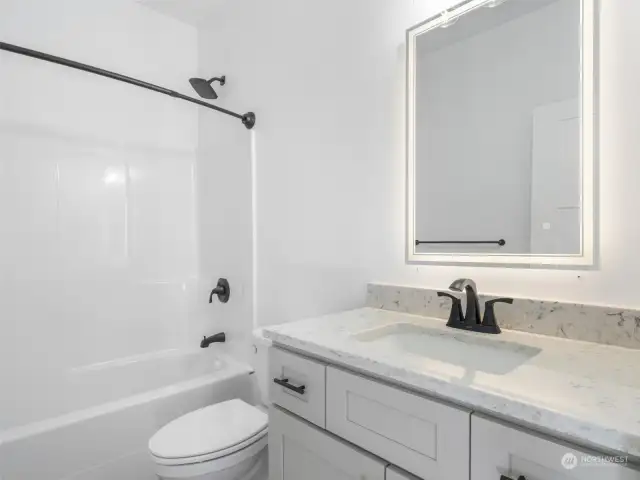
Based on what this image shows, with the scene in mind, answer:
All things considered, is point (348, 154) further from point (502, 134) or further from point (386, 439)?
point (386, 439)

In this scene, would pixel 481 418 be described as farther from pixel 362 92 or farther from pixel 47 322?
pixel 47 322

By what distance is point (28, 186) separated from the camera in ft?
6.11

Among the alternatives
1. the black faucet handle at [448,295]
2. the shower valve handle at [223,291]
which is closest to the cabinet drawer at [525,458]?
the black faucet handle at [448,295]

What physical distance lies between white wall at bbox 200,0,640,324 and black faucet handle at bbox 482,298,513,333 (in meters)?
0.09

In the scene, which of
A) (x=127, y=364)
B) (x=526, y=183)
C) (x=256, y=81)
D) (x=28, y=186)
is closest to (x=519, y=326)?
(x=526, y=183)

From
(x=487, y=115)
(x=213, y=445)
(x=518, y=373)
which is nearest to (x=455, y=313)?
(x=518, y=373)

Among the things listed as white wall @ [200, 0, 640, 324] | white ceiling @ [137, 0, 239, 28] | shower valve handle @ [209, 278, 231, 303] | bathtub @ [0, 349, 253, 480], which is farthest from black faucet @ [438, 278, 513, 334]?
white ceiling @ [137, 0, 239, 28]

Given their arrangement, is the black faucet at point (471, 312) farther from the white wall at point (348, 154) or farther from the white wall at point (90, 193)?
the white wall at point (90, 193)

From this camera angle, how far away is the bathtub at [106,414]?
1.39 metres

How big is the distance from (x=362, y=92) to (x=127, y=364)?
195 centimetres

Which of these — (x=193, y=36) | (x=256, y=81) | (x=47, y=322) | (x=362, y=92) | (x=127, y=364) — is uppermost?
(x=193, y=36)

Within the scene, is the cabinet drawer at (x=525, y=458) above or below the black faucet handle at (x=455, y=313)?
below

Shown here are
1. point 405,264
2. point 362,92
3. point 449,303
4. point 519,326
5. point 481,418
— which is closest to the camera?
point 481,418

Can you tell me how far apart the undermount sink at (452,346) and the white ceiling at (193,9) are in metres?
2.05
